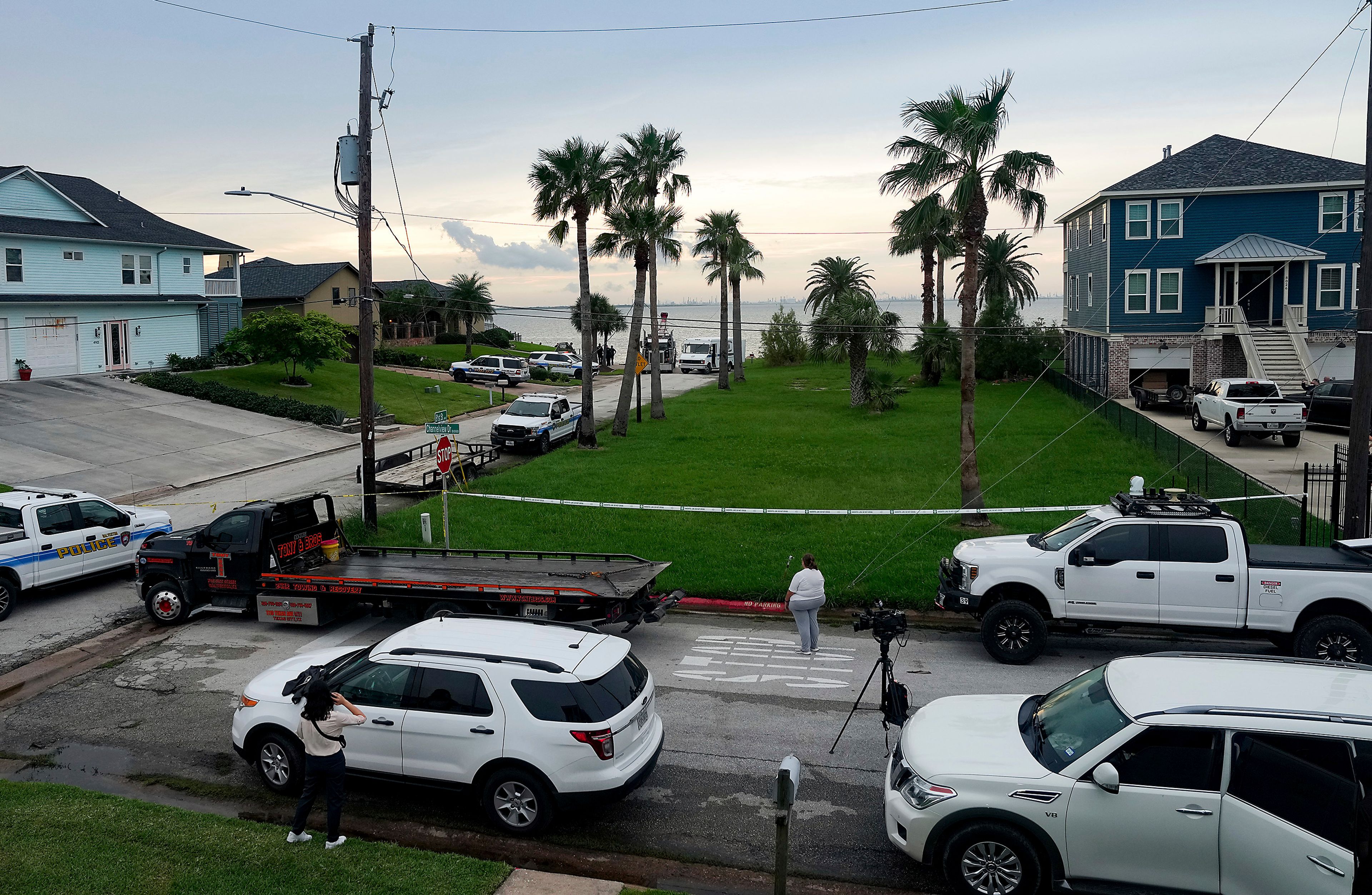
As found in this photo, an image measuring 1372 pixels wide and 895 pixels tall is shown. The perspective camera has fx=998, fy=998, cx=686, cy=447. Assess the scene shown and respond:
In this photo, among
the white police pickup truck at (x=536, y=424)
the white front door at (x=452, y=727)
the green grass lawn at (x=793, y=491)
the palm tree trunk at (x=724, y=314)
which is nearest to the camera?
the white front door at (x=452, y=727)

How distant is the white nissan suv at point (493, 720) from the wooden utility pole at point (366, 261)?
10669 mm

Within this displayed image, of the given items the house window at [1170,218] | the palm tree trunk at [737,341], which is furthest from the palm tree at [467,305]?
the house window at [1170,218]

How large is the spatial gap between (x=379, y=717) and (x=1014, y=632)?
319 inches

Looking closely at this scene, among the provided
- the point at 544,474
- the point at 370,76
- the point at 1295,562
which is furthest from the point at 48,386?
the point at 1295,562

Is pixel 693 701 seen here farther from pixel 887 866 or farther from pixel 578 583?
pixel 887 866

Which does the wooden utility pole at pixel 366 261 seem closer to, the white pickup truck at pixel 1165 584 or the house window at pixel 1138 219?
the white pickup truck at pixel 1165 584

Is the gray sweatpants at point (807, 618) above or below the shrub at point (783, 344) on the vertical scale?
below

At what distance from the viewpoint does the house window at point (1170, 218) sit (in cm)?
3941

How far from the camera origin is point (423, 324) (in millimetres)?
77625

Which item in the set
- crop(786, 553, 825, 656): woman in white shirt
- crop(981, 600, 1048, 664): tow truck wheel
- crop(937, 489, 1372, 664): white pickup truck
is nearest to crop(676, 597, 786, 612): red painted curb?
crop(786, 553, 825, 656): woman in white shirt

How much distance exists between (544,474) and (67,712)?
1595 centimetres

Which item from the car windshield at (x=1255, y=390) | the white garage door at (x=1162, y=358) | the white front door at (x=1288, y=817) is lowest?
the white front door at (x=1288, y=817)

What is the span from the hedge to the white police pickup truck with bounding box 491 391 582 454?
8.54 meters

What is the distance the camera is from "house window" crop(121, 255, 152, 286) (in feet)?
140
